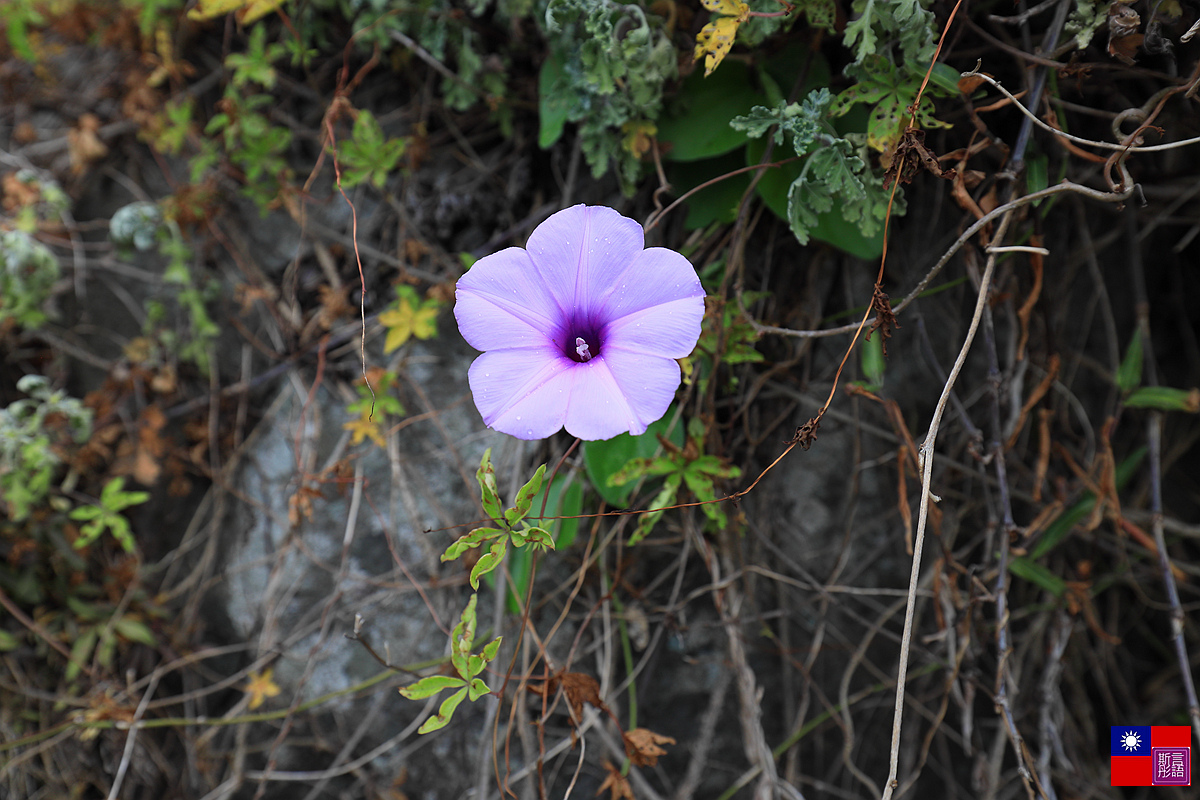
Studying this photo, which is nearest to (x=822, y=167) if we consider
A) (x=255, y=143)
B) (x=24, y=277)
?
(x=255, y=143)

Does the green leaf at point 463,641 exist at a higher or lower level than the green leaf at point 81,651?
higher

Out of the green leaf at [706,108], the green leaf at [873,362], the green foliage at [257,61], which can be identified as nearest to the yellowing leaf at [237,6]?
the green foliage at [257,61]

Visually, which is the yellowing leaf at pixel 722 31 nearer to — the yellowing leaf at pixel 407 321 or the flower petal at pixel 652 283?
the flower petal at pixel 652 283

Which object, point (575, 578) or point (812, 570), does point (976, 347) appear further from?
point (575, 578)

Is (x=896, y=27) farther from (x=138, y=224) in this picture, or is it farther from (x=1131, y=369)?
(x=138, y=224)

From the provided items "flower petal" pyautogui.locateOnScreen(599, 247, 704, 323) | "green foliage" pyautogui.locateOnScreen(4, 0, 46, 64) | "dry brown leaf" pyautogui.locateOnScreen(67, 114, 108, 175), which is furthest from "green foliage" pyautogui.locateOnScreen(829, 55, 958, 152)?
"green foliage" pyautogui.locateOnScreen(4, 0, 46, 64)

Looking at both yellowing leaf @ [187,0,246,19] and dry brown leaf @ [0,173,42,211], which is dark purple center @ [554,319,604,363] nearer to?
yellowing leaf @ [187,0,246,19]

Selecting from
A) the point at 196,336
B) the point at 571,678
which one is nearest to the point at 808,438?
the point at 571,678
